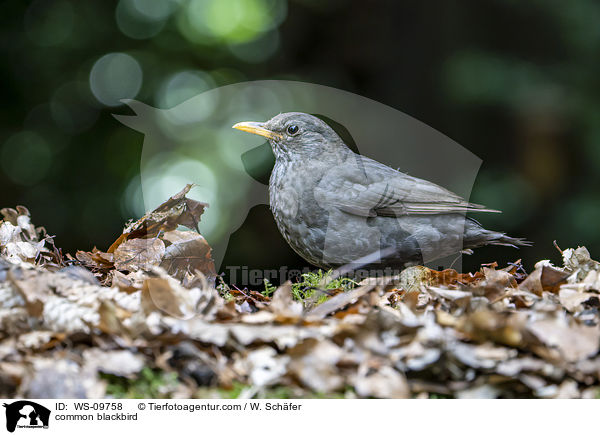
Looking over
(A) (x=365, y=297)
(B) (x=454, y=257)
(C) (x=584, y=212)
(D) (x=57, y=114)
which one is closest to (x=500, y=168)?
(C) (x=584, y=212)

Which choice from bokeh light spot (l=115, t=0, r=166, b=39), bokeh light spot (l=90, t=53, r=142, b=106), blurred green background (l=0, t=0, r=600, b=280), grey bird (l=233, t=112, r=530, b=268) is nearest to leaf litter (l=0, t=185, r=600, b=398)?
grey bird (l=233, t=112, r=530, b=268)

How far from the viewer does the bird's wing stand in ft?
10.1

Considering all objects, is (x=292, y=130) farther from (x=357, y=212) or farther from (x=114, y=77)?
(x=114, y=77)

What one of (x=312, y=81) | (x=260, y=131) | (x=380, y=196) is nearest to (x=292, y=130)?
(x=260, y=131)

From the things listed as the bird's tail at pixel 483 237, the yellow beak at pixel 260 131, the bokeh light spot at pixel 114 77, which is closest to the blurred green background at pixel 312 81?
the bokeh light spot at pixel 114 77

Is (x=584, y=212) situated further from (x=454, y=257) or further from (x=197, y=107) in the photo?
(x=197, y=107)

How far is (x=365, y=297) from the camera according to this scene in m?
1.98

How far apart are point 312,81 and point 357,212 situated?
2.26 m

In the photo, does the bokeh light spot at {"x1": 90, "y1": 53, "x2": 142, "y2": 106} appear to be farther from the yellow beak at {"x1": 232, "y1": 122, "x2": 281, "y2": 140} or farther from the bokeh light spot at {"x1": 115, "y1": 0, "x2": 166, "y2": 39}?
the yellow beak at {"x1": 232, "y1": 122, "x2": 281, "y2": 140}
